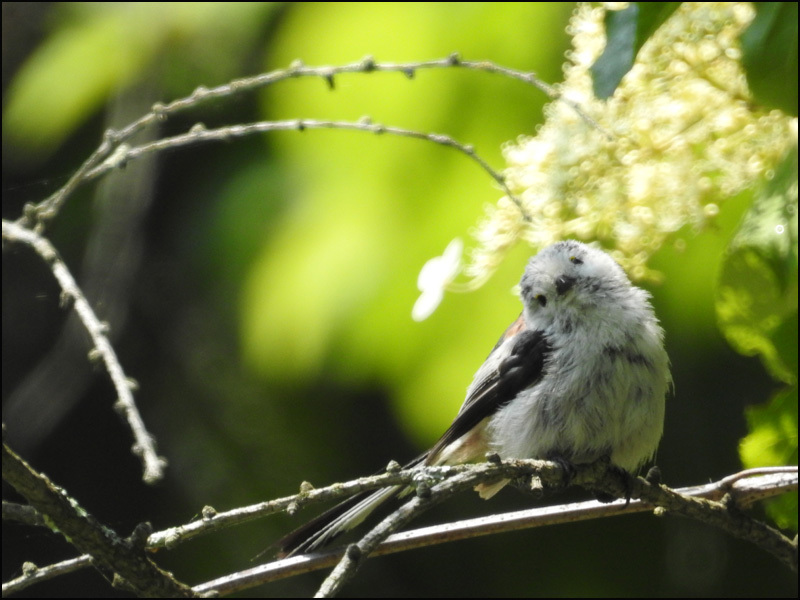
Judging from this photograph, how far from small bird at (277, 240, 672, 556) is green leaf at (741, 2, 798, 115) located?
462 mm

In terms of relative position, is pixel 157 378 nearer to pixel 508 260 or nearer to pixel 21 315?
pixel 21 315

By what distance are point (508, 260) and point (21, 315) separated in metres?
2.09

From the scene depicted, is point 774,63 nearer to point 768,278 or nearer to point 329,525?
point 768,278

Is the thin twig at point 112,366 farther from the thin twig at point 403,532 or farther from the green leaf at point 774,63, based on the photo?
the green leaf at point 774,63

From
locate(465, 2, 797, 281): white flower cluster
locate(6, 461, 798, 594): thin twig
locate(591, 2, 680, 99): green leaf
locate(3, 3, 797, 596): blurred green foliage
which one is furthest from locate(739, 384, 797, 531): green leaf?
locate(3, 3, 797, 596): blurred green foliage

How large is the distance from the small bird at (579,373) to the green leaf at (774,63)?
1.52ft

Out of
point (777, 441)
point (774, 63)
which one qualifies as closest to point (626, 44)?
point (774, 63)

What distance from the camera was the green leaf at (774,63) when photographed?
1157mm

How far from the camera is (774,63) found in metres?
1.16

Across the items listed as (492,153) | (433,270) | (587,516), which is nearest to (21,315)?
(492,153)

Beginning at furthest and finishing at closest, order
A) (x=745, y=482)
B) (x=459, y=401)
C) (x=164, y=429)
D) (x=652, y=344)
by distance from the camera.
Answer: (x=164, y=429), (x=459, y=401), (x=652, y=344), (x=745, y=482)

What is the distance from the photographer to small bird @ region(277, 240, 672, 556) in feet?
5.24

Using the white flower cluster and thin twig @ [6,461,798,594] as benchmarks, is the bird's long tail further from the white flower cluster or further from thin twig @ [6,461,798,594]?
the white flower cluster

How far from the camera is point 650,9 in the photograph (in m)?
1.22
